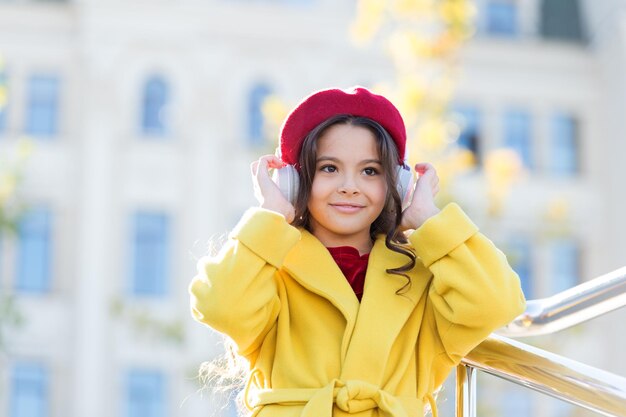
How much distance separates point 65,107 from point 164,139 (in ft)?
5.04

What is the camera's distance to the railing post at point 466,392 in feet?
9.04

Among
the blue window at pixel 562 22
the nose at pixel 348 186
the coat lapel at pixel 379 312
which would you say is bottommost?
the coat lapel at pixel 379 312

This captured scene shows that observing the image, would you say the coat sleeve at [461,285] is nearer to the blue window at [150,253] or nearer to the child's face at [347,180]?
the child's face at [347,180]

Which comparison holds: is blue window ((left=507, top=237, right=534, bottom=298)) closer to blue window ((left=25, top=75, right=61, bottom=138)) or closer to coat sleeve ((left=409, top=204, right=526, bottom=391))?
blue window ((left=25, top=75, right=61, bottom=138))

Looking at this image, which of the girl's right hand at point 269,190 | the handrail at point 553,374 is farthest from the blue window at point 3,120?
the handrail at point 553,374

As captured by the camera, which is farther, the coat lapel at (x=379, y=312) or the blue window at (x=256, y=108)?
the blue window at (x=256, y=108)

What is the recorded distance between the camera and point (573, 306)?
2686 millimetres

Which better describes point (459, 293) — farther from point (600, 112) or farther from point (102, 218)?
point (600, 112)

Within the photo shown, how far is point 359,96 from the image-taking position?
9.04 ft

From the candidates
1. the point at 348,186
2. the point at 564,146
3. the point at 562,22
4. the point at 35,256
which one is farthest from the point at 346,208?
the point at 562,22

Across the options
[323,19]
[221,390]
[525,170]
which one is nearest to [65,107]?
[323,19]

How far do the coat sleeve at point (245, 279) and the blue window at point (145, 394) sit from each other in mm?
15331

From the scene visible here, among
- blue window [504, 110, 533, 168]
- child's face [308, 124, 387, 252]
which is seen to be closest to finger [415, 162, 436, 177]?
child's face [308, 124, 387, 252]

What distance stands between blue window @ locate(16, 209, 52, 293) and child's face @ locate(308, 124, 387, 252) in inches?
615
